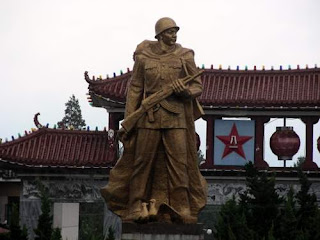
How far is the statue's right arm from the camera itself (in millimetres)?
13961

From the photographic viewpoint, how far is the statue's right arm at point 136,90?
550 inches

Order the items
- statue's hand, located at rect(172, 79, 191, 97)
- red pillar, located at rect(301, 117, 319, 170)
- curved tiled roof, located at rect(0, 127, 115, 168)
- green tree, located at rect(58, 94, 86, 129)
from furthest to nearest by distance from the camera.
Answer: green tree, located at rect(58, 94, 86, 129) → curved tiled roof, located at rect(0, 127, 115, 168) → red pillar, located at rect(301, 117, 319, 170) → statue's hand, located at rect(172, 79, 191, 97)

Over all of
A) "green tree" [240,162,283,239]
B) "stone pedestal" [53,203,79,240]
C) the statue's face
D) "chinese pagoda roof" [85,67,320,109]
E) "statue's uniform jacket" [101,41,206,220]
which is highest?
"chinese pagoda roof" [85,67,320,109]

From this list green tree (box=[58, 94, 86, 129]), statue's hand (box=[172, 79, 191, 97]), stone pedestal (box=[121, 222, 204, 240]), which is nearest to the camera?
stone pedestal (box=[121, 222, 204, 240])

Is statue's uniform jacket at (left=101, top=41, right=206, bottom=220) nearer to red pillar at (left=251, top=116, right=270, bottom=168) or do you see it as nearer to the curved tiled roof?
red pillar at (left=251, top=116, right=270, bottom=168)

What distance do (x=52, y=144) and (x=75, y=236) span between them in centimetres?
315

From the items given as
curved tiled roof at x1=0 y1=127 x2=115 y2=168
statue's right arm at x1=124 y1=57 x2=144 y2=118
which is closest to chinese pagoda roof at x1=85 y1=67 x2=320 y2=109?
curved tiled roof at x1=0 y1=127 x2=115 y2=168

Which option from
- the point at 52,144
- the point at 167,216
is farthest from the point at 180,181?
the point at 52,144

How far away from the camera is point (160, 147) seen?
13.8 metres

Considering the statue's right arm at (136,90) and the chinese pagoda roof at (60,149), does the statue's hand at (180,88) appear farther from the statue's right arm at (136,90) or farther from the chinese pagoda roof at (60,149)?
the chinese pagoda roof at (60,149)

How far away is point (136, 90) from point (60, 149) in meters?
14.1

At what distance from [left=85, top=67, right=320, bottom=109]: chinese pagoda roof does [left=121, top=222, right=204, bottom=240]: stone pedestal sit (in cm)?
1355

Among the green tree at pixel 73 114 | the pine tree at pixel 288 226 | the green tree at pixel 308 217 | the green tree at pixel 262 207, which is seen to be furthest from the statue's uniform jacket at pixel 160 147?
the green tree at pixel 73 114

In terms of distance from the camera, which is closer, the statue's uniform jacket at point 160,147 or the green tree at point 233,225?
the statue's uniform jacket at point 160,147
